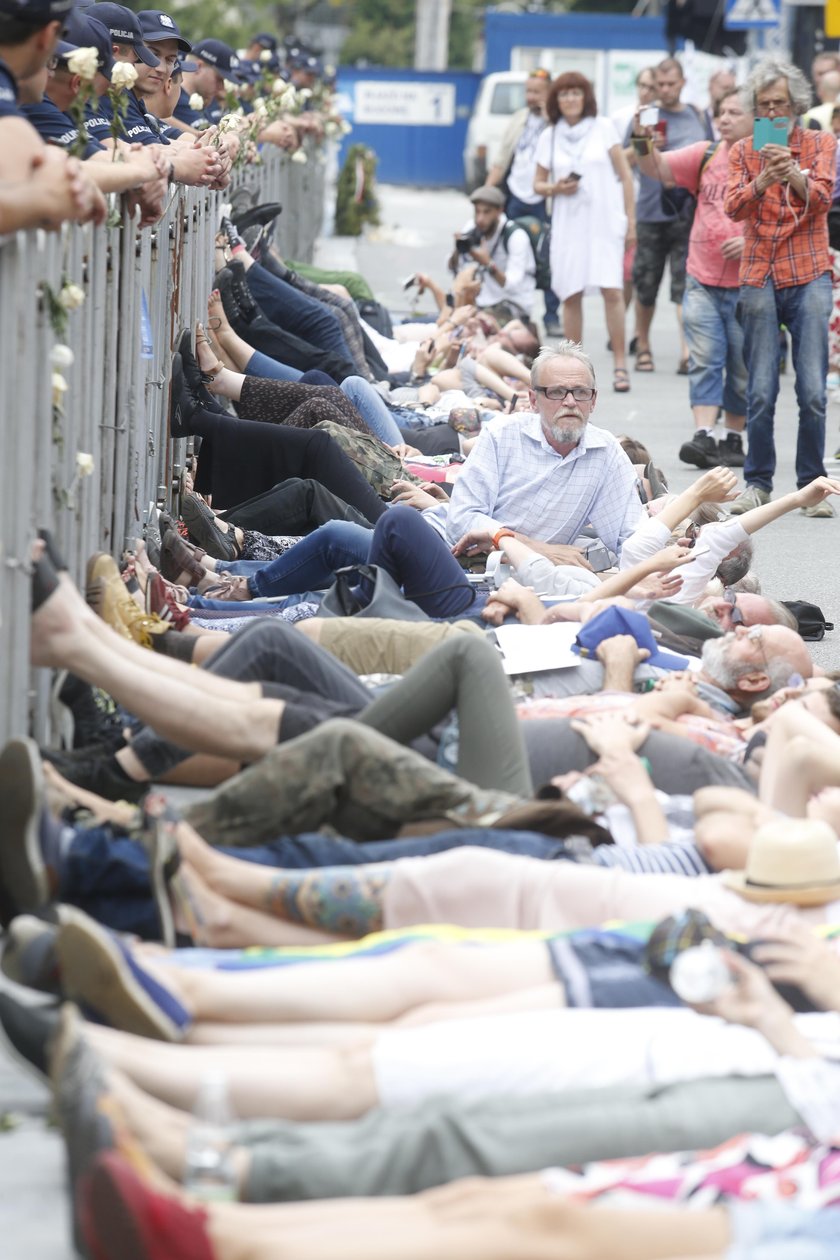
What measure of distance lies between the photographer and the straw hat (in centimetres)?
1070

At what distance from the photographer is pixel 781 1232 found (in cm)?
329

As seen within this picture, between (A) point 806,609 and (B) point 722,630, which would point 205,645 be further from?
(A) point 806,609

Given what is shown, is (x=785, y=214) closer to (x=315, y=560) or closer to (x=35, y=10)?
(x=315, y=560)

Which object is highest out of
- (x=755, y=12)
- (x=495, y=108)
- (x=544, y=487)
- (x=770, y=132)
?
(x=755, y=12)

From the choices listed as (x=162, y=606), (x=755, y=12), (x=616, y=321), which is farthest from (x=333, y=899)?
(x=755, y=12)

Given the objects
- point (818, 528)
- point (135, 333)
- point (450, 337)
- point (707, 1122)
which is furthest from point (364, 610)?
point (450, 337)

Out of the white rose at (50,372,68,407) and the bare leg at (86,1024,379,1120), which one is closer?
the bare leg at (86,1024,379,1120)

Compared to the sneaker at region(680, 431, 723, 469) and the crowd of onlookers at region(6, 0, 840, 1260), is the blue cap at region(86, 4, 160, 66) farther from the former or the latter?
the sneaker at region(680, 431, 723, 469)

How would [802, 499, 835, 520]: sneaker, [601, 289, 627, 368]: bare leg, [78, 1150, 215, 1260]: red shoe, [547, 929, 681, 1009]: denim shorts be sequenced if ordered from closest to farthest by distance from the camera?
[78, 1150, 215, 1260]: red shoe
[547, 929, 681, 1009]: denim shorts
[802, 499, 835, 520]: sneaker
[601, 289, 627, 368]: bare leg

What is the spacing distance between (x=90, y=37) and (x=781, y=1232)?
519 centimetres

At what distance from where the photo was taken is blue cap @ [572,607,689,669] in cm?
610

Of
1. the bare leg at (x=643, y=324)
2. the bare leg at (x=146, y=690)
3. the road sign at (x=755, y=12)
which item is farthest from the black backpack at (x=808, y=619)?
the road sign at (x=755, y=12)

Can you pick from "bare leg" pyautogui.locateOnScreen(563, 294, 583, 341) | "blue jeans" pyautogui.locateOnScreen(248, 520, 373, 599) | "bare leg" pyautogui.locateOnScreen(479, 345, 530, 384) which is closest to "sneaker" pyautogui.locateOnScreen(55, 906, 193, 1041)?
"blue jeans" pyautogui.locateOnScreen(248, 520, 373, 599)

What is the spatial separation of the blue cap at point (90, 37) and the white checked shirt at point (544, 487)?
1999 millimetres
